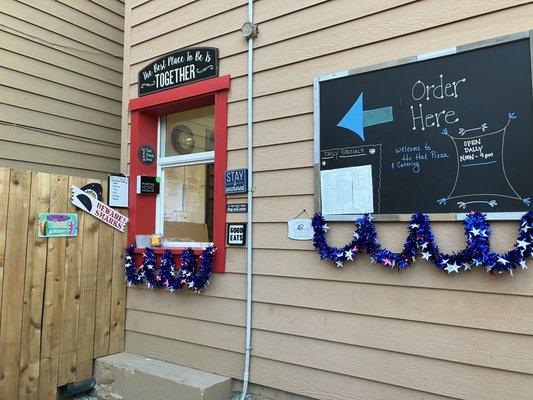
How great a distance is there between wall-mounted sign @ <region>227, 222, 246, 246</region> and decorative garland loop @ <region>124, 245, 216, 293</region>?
0.15 meters

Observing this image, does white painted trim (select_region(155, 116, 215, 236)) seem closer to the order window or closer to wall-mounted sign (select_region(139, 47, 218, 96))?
the order window

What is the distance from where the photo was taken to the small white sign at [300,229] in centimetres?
304

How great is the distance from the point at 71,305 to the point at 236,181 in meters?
1.59

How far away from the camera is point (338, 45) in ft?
9.91

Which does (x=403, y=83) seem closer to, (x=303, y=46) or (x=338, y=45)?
(x=338, y=45)

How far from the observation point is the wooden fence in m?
3.21

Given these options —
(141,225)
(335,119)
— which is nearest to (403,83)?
(335,119)

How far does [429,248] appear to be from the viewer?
2.53 meters

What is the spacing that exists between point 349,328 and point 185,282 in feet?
4.35

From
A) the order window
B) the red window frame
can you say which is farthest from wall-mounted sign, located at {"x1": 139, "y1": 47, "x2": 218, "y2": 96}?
the order window

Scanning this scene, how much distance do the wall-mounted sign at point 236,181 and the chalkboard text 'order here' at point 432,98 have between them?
4.12 ft

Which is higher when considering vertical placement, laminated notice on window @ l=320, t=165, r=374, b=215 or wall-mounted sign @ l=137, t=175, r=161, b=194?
wall-mounted sign @ l=137, t=175, r=161, b=194

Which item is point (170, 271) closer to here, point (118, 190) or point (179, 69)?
point (118, 190)

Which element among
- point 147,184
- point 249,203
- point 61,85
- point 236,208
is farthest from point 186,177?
point 61,85
